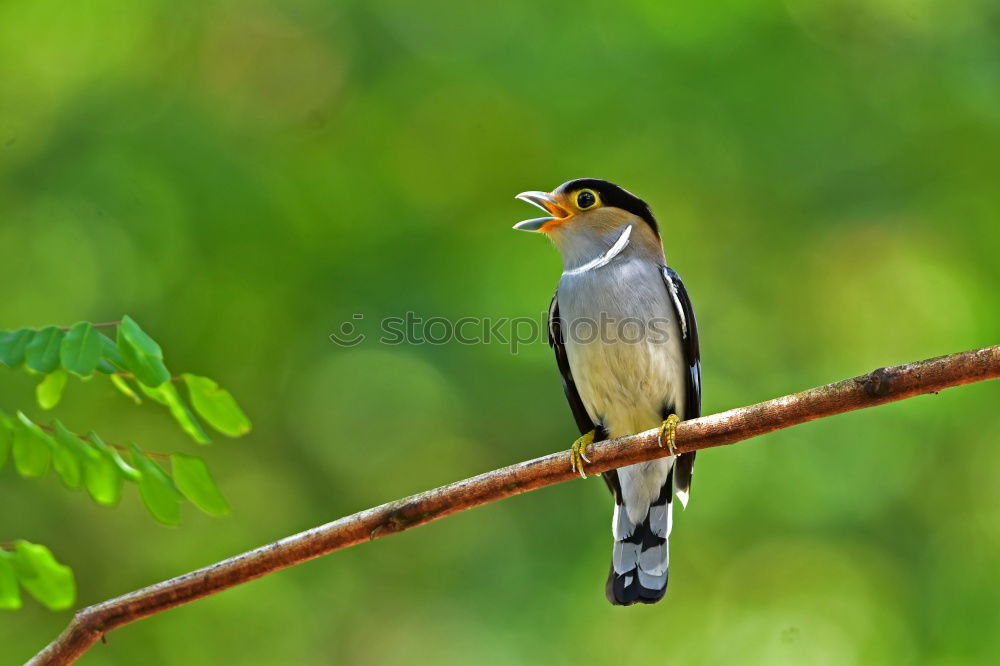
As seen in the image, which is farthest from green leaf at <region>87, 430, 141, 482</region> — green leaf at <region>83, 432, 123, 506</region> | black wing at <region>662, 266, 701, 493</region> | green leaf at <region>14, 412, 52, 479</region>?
black wing at <region>662, 266, 701, 493</region>

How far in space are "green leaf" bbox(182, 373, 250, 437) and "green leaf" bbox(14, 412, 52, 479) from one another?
42 centimetres

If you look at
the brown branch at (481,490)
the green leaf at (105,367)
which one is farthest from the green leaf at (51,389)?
the brown branch at (481,490)

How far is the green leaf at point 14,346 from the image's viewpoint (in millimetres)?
2598

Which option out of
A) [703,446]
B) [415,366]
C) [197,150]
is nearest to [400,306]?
[415,366]

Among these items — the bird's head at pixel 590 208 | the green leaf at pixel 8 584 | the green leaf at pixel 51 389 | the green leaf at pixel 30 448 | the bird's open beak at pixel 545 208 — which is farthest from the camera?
the bird's head at pixel 590 208

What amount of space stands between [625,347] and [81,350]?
8.70 feet

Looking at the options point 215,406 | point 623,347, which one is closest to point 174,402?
point 215,406

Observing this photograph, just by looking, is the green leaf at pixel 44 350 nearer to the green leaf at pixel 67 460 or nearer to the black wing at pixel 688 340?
the green leaf at pixel 67 460

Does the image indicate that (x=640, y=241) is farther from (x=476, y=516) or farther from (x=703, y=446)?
(x=476, y=516)

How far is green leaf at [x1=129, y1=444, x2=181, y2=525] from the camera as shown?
2787mm

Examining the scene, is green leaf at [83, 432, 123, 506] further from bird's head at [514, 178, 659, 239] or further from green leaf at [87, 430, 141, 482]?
bird's head at [514, 178, 659, 239]

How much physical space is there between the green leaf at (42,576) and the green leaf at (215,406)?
1.85ft

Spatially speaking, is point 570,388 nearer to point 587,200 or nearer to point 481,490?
point 587,200

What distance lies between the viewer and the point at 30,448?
268 cm
